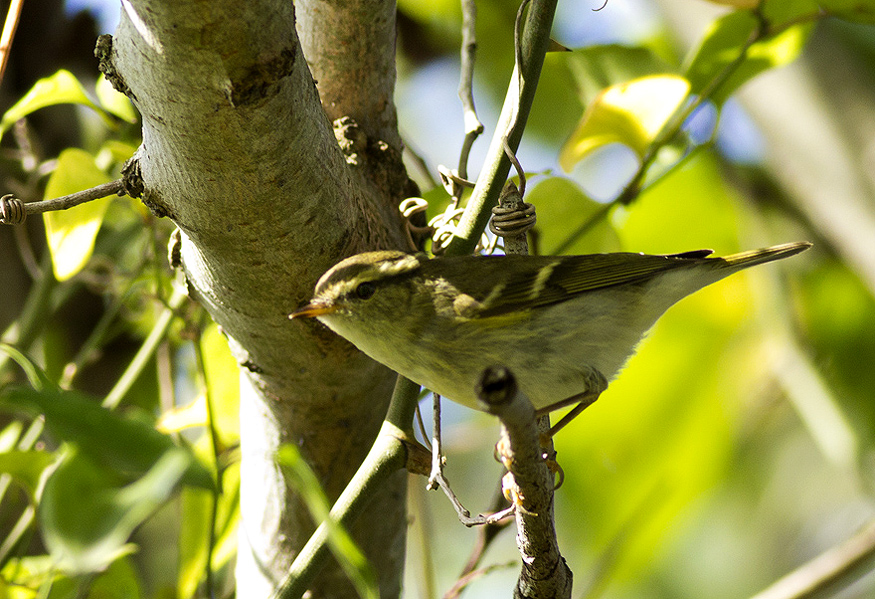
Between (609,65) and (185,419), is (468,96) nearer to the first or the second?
(609,65)

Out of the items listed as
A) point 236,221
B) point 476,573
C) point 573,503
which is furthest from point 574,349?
point 573,503

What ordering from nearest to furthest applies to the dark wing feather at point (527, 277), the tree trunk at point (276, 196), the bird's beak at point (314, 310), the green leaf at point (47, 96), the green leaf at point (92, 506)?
the green leaf at point (92, 506)
the tree trunk at point (276, 196)
the bird's beak at point (314, 310)
the dark wing feather at point (527, 277)
the green leaf at point (47, 96)

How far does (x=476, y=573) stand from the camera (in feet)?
4.70

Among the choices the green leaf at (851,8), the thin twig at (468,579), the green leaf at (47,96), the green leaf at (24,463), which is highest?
the green leaf at (851,8)

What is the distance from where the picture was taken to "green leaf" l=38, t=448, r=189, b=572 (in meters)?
0.56

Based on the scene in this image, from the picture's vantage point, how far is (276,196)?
107 centimetres

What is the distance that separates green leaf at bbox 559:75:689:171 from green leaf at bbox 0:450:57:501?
1114 mm

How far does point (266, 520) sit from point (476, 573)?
0.39 meters

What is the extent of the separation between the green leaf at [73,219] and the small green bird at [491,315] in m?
0.45

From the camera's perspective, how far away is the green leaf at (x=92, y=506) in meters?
0.56

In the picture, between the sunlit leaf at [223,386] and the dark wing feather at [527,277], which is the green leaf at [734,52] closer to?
the dark wing feather at [527,277]

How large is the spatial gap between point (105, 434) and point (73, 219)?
860 mm

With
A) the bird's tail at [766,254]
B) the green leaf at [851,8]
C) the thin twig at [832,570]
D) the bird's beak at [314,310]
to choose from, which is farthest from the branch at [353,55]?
the thin twig at [832,570]

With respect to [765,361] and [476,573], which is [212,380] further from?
[765,361]
